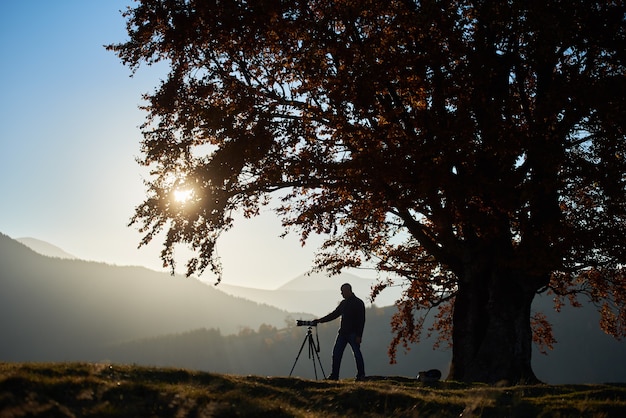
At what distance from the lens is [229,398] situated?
7.67 meters

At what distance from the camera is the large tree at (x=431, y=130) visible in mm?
12500

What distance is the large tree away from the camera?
12500 mm

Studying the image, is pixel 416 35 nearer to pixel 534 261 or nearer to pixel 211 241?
pixel 534 261

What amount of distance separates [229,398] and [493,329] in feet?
34.0

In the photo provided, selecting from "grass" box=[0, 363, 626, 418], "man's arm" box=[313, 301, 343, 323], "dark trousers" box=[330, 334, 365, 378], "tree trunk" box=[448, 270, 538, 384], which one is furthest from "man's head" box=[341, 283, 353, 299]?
"grass" box=[0, 363, 626, 418]

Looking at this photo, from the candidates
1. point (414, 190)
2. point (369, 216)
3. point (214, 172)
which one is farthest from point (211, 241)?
point (414, 190)

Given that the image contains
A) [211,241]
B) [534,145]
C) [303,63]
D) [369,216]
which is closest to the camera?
[534,145]

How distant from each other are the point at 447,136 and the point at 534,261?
14.6ft

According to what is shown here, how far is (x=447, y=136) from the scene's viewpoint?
40.8ft

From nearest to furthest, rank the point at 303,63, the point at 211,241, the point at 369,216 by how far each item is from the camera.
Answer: the point at 303,63, the point at 211,241, the point at 369,216

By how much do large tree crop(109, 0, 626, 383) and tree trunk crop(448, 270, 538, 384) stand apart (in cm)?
5

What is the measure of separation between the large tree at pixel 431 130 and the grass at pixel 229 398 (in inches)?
198

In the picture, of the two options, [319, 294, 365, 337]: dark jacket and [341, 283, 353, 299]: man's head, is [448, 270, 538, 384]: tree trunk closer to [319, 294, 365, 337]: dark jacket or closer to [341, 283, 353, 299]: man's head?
[319, 294, 365, 337]: dark jacket

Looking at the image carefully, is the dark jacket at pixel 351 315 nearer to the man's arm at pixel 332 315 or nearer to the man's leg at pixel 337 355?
the man's arm at pixel 332 315
